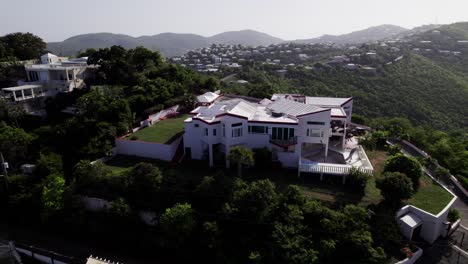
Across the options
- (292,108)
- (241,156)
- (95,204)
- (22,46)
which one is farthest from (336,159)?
(22,46)

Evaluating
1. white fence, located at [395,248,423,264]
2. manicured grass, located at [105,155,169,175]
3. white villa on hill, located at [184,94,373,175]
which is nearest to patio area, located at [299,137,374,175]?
white villa on hill, located at [184,94,373,175]

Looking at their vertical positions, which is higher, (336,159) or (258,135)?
(258,135)

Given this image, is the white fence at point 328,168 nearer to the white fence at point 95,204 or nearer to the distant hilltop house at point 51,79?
the white fence at point 95,204

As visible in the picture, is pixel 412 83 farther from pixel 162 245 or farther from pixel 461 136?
pixel 162 245

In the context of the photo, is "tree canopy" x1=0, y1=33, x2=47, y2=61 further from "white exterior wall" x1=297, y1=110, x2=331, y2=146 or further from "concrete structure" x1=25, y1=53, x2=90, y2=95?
"white exterior wall" x1=297, y1=110, x2=331, y2=146

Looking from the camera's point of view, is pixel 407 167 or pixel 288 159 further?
pixel 288 159

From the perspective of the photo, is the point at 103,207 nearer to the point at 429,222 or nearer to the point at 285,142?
the point at 285,142
